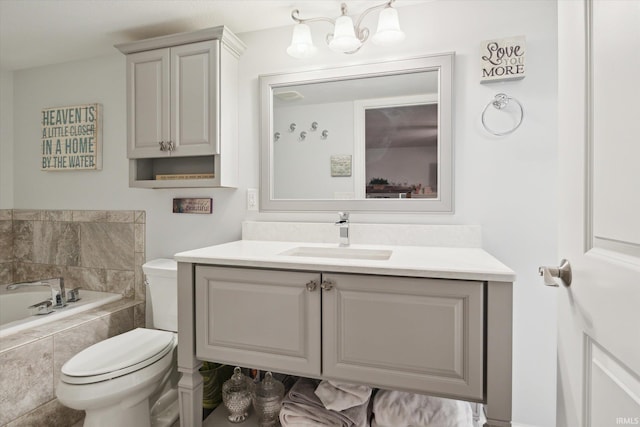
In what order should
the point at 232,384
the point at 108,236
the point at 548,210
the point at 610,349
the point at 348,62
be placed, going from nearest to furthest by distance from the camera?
1. the point at 610,349
2. the point at 548,210
3. the point at 232,384
4. the point at 348,62
5. the point at 108,236

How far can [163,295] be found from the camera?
1.96m

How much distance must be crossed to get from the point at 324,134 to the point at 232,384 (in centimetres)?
140

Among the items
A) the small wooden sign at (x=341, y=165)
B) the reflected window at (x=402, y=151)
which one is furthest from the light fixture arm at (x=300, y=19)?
the small wooden sign at (x=341, y=165)

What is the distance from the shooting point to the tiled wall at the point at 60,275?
1.58m

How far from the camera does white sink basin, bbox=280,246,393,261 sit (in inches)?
63.2

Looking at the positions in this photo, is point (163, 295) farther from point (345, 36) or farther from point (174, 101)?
point (345, 36)

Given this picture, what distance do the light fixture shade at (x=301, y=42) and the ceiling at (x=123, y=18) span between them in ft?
0.37

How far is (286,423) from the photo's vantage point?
143cm

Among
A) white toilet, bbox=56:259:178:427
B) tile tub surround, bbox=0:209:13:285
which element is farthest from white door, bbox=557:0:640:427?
tile tub surround, bbox=0:209:13:285

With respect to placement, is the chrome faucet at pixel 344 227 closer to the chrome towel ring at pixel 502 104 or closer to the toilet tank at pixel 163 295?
the chrome towel ring at pixel 502 104

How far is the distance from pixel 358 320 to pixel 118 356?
1.12 metres

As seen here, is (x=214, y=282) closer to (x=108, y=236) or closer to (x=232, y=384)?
(x=232, y=384)

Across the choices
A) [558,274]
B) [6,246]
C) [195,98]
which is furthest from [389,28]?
[6,246]

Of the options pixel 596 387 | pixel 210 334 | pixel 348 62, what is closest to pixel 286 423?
pixel 210 334
